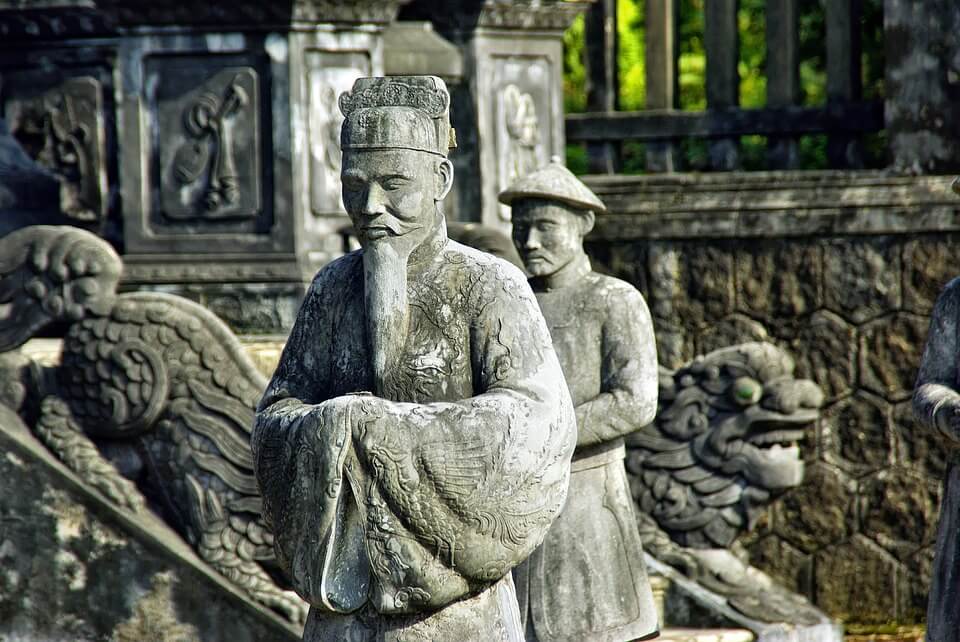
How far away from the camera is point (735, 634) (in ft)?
27.3

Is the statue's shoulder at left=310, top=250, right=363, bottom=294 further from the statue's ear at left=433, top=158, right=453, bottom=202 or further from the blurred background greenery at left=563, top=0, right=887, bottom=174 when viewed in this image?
the blurred background greenery at left=563, top=0, right=887, bottom=174

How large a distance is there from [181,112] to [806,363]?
3.19 m

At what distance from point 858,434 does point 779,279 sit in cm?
84

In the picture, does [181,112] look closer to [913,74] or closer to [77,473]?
[77,473]

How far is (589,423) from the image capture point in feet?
21.3

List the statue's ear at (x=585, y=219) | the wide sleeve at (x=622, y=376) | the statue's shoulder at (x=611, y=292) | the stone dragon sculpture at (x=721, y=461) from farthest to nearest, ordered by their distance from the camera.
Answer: the stone dragon sculpture at (x=721, y=461) < the statue's ear at (x=585, y=219) < the statue's shoulder at (x=611, y=292) < the wide sleeve at (x=622, y=376)

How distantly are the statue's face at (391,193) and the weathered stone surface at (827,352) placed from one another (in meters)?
5.20

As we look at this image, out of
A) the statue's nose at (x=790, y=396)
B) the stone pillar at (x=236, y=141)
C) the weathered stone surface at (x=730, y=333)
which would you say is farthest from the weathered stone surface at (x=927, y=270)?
the stone pillar at (x=236, y=141)

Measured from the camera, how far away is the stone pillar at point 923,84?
9.82 meters

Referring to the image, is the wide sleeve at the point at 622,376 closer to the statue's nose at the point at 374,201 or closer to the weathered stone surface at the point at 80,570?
the weathered stone surface at the point at 80,570

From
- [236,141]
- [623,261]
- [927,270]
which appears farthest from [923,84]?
[236,141]

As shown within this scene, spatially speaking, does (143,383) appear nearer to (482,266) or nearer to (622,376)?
(622,376)

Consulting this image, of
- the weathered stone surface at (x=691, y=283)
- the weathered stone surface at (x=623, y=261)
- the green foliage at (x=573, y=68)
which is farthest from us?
the green foliage at (x=573, y=68)

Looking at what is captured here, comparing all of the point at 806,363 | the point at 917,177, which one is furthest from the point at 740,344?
the point at 917,177
